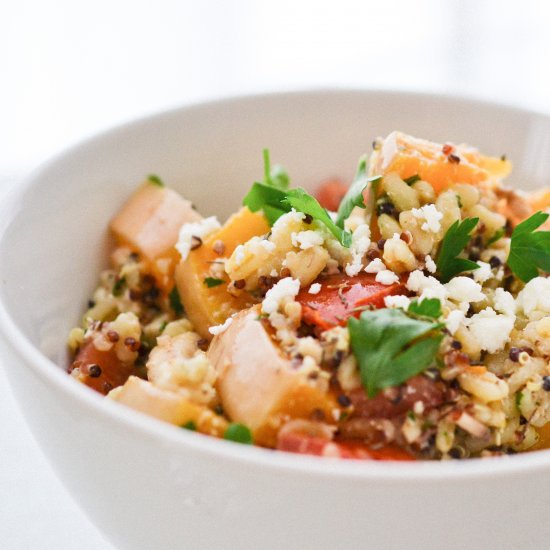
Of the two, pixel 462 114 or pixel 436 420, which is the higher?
pixel 462 114

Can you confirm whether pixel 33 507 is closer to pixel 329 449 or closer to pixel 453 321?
pixel 329 449

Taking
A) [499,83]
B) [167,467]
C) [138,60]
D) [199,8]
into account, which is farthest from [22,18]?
[167,467]

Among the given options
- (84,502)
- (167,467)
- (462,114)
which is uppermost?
(462,114)

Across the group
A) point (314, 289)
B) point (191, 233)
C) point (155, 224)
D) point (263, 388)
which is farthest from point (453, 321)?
point (155, 224)

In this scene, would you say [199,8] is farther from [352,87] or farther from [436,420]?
[436,420]

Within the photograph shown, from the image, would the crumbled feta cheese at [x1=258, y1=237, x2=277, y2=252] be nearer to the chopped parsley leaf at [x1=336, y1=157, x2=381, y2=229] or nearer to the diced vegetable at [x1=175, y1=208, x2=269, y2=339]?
the diced vegetable at [x1=175, y1=208, x2=269, y2=339]

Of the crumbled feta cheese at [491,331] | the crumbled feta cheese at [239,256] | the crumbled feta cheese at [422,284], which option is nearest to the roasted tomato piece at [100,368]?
the crumbled feta cheese at [239,256]
